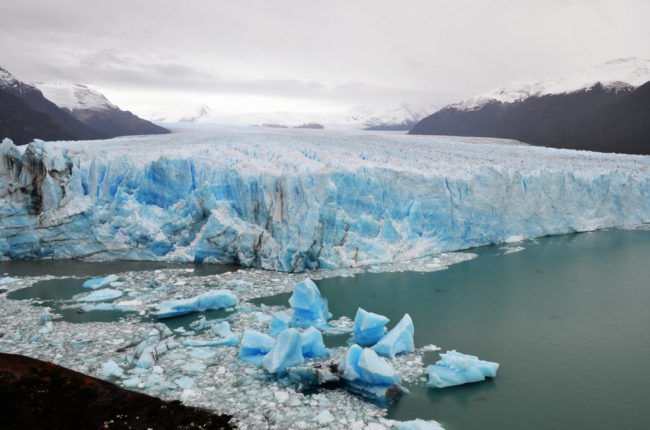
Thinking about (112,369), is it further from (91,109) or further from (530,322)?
(91,109)

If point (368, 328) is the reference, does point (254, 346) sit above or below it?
below

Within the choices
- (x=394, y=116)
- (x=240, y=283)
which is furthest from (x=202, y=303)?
(x=394, y=116)

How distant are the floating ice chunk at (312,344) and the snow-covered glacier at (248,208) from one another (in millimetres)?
3889

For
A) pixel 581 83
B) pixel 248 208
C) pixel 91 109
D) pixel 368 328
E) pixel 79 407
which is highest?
pixel 581 83

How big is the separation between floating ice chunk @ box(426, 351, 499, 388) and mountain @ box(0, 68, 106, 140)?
34.9 m

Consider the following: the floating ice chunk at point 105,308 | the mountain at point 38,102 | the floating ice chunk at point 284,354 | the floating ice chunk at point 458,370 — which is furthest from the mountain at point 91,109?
the floating ice chunk at point 458,370

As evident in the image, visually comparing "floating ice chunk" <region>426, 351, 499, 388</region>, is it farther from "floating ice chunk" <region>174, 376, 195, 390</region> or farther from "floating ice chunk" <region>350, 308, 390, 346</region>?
"floating ice chunk" <region>174, 376, 195, 390</region>

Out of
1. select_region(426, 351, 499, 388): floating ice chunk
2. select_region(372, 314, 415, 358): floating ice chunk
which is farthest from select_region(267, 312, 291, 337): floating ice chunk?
select_region(426, 351, 499, 388): floating ice chunk

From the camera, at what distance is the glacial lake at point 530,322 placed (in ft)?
17.8

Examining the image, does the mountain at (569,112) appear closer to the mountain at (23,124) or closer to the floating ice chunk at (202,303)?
the floating ice chunk at (202,303)

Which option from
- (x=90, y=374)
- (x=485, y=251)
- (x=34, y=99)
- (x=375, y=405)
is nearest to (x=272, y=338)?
(x=375, y=405)

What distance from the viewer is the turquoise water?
17.8 ft

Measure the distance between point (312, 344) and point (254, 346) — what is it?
729mm

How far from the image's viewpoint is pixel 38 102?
3844cm
